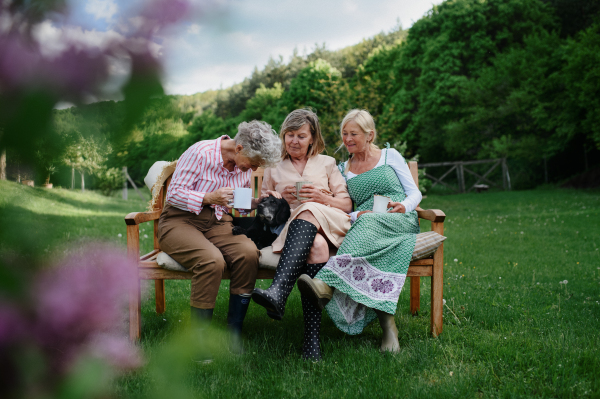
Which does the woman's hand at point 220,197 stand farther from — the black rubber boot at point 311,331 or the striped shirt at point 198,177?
the black rubber boot at point 311,331

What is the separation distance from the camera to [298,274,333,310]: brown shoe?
2.32 metres

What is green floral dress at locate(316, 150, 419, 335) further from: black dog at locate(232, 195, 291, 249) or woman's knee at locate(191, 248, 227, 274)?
woman's knee at locate(191, 248, 227, 274)

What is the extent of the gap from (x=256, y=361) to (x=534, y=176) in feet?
60.8

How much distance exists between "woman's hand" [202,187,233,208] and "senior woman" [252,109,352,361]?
14.8 inches

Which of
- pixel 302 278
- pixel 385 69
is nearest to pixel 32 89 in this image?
pixel 302 278

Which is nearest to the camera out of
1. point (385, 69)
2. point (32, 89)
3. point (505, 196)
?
point (32, 89)

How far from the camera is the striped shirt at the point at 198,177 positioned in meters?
2.63

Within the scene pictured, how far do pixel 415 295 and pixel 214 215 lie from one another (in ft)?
5.12

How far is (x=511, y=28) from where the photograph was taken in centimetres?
1786

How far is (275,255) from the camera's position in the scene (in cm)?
266

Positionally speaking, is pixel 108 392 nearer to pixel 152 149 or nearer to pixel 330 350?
pixel 152 149

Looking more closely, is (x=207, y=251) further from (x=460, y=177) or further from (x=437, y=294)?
(x=460, y=177)

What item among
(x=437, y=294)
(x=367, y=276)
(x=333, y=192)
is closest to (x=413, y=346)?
(x=437, y=294)

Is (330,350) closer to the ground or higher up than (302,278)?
closer to the ground
